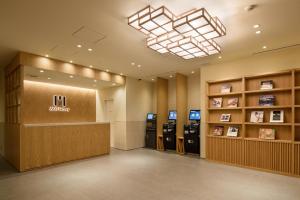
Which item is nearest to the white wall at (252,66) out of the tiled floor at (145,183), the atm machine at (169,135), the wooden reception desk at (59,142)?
the atm machine at (169,135)

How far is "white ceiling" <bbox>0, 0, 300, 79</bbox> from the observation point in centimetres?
294

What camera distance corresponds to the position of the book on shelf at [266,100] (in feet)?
16.7

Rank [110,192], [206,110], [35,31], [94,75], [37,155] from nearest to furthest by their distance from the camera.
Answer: [110,192] → [35,31] → [37,155] → [206,110] → [94,75]

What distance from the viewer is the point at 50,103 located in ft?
24.2

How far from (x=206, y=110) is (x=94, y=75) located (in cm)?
423

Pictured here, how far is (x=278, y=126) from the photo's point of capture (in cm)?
505

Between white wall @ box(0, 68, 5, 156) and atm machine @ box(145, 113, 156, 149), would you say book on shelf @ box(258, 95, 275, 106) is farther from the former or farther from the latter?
white wall @ box(0, 68, 5, 156)

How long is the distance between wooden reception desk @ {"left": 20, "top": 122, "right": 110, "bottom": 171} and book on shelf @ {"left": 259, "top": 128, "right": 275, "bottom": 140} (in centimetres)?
519

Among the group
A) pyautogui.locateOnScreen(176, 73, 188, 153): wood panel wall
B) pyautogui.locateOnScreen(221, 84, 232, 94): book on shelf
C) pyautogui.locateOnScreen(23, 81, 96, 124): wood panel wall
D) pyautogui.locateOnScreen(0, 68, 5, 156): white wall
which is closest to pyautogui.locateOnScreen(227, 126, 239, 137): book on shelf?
pyautogui.locateOnScreen(221, 84, 232, 94): book on shelf

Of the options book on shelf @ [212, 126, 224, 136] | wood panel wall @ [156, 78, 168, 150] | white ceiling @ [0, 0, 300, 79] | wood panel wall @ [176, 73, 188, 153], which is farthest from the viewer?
wood panel wall @ [156, 78, 168, 150]

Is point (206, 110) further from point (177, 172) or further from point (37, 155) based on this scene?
point (37, 155)

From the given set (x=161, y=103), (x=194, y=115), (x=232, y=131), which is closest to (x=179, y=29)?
(x=232, y=131)

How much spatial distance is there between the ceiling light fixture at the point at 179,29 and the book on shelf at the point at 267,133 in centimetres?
272

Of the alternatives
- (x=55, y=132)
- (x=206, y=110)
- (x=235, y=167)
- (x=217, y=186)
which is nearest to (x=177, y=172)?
(x=217, y=186)
